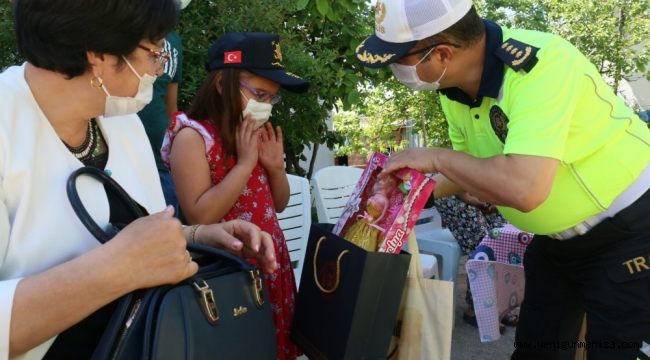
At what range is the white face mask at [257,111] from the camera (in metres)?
2.10

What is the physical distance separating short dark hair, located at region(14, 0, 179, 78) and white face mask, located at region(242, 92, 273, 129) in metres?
0.94

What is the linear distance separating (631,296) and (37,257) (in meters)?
1.65

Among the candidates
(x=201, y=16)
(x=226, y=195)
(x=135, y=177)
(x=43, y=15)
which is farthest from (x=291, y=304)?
(x=201, y=16)

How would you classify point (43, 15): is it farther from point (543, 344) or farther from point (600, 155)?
point (543, 344)

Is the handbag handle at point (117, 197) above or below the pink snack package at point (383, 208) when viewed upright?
above

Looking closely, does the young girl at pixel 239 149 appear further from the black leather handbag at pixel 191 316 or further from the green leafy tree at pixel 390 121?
the green leafy tree at pixel 390 121

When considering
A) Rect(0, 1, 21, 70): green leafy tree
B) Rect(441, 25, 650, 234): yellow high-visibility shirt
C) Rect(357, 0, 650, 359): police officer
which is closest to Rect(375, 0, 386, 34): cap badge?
Rect(357, 0, 650, 359): police officer

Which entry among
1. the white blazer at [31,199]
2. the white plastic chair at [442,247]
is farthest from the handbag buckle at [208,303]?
the white plastic chair at [442,247]

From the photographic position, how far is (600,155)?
169cm

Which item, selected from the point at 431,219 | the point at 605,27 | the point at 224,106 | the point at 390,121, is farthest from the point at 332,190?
the point at 605,27

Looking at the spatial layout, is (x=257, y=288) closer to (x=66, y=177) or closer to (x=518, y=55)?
(x=66, y=177)

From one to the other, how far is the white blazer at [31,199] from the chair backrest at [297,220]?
7.11ft

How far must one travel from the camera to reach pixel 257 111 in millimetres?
2119

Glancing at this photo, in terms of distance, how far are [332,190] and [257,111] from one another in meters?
1.72
